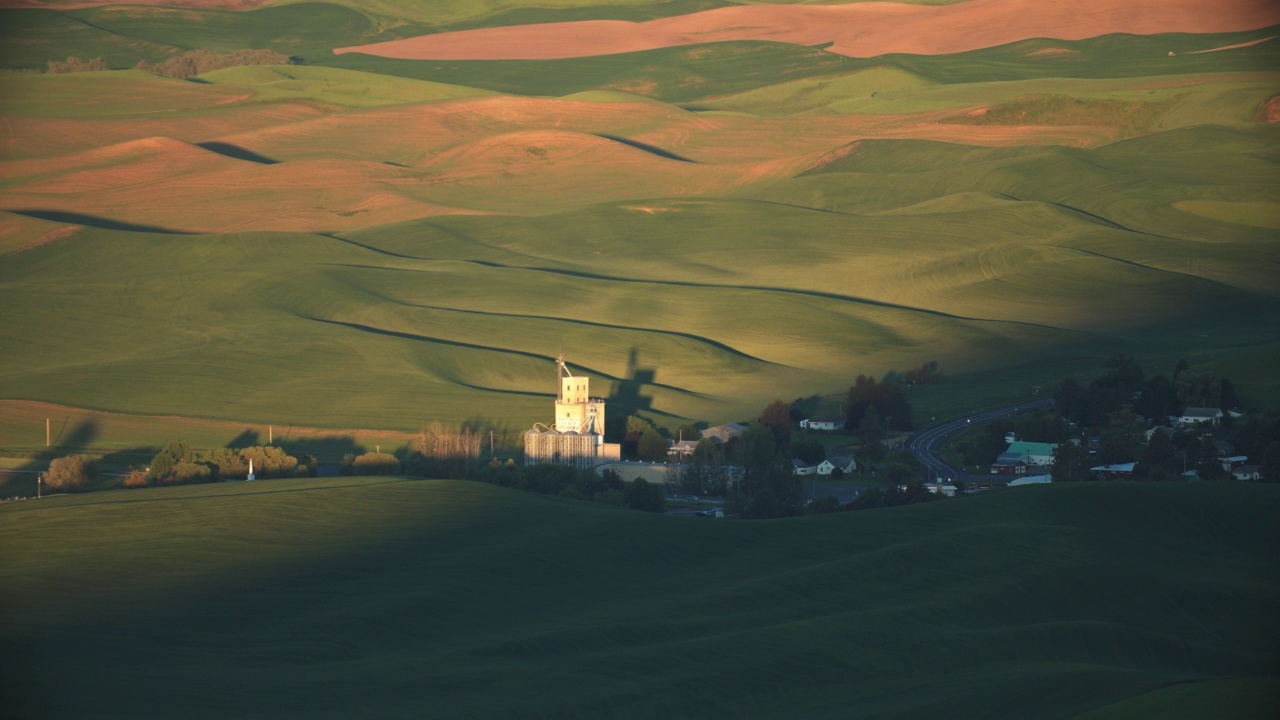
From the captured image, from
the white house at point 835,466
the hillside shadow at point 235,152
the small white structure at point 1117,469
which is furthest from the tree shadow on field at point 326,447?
the hillside shadow at point 235,152

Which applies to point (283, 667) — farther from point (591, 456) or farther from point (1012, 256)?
point (1012, 256)

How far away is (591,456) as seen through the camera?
271 feet

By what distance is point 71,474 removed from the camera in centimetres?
7381

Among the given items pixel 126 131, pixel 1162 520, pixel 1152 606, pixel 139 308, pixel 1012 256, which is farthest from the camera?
pixel 126 131

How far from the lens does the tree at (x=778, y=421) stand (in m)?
86.5

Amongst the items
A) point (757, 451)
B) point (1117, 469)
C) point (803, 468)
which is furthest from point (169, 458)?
point (1117, 469)

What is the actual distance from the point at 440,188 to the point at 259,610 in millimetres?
134744

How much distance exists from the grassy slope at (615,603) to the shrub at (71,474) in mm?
10655

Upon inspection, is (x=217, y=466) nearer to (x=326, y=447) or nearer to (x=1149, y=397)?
(x=326, y=447)

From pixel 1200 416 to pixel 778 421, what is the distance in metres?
20.0

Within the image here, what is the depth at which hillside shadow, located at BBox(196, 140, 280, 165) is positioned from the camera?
191 metres

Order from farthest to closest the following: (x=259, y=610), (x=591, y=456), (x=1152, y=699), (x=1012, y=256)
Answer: (x=1012, y=256) → (x=591, y=456) → (x=259, y=610) → (x=1152, y=699)

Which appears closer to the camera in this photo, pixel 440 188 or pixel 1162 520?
pixel 1162 520

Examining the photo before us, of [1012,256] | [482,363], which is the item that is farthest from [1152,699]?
[1012,256]
